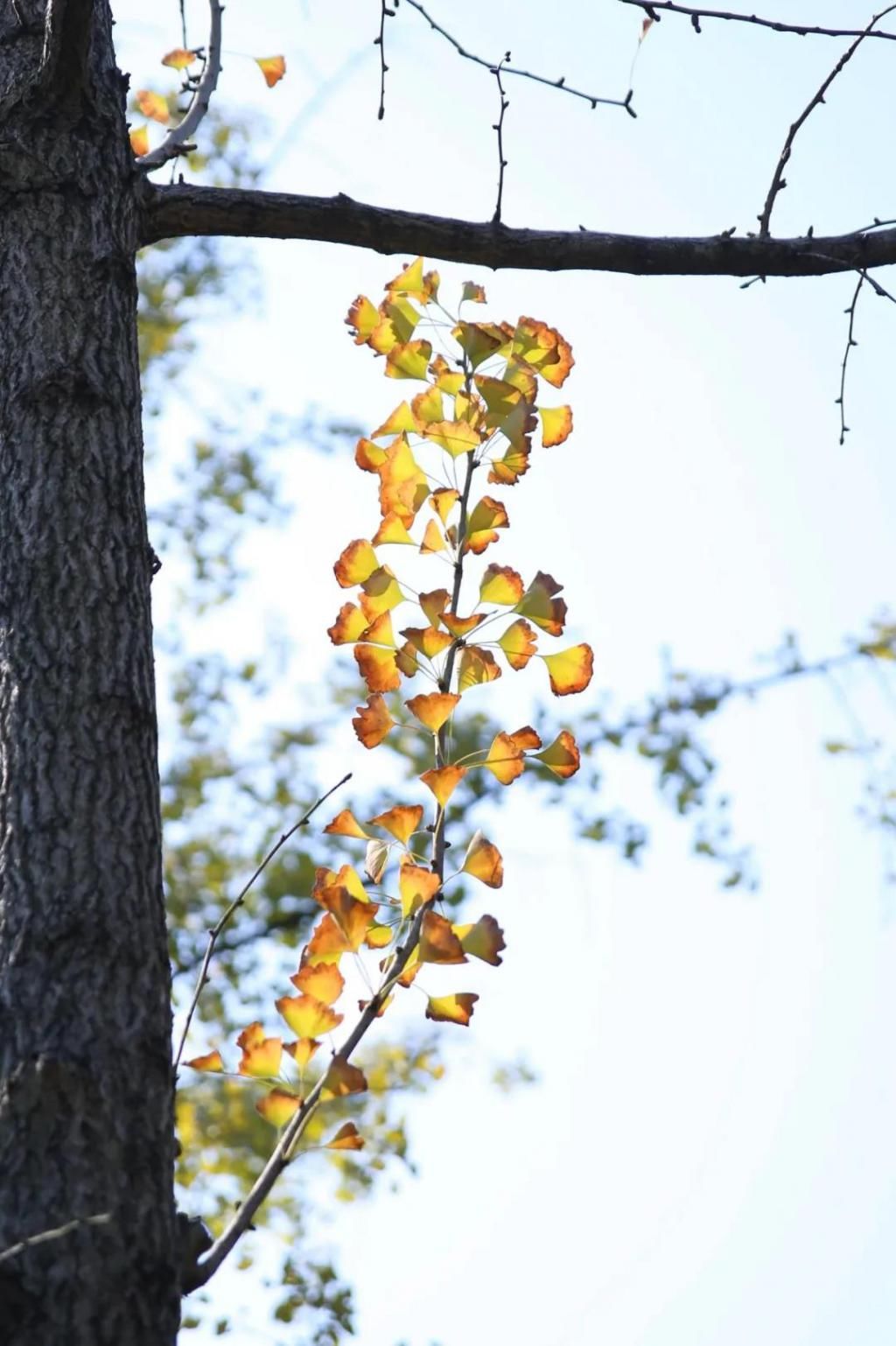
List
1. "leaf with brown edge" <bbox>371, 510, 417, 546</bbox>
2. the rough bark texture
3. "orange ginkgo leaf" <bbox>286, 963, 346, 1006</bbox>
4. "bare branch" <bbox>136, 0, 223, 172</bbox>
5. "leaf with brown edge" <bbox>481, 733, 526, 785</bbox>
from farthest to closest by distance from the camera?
1. "bare branch" <bbox>136, 0, 223, 172</bbox>
2. "leaf with brown edge" <bbox>371, 510, 417, 546</bbox>
3. "leaf with brown edge" <bbox>481, 733, 526, 785</bbox>
4. "orange ginkgo leaf" <bbox>286, 963, 346, 1006</bbox>
5. the rough bark texture

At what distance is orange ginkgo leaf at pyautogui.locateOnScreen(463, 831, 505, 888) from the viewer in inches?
46.4

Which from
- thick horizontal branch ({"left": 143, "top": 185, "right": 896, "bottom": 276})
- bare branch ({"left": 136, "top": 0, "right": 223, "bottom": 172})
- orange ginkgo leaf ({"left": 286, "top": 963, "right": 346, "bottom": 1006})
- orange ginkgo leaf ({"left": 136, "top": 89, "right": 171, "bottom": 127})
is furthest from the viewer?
orange ginkgo leaf ({"left": 136, "top": 89, "right": 171, "bottom": 127})

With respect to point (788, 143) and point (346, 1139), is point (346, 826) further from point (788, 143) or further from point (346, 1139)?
point (788, 143)

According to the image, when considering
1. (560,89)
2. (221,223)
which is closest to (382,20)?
(560,89)

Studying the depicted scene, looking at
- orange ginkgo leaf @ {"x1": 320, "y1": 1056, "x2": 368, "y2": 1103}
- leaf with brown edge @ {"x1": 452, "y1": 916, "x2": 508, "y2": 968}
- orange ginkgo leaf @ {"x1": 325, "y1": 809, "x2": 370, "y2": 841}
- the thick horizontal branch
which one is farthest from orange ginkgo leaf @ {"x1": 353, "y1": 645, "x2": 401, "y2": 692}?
the thick horizontal branch

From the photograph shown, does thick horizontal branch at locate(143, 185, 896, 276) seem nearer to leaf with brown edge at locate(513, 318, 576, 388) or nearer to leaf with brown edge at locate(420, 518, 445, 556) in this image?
leaf with brown edge at locate(513, 318, 576, 388)

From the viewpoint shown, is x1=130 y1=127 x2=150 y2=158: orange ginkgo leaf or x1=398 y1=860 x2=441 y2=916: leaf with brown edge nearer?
x1=398 y1=860 x2=441 y2=916: leaf with brown edge

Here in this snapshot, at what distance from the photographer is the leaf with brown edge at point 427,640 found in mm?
1244

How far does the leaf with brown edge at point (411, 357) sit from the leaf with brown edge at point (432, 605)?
247mm

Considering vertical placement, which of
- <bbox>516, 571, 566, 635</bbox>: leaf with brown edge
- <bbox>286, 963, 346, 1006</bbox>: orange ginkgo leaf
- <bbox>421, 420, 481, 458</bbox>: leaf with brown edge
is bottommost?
<bbox>286, 963, 346, 1006</bbox>: orange ginkgo leaf

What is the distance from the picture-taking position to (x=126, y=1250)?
1012mm

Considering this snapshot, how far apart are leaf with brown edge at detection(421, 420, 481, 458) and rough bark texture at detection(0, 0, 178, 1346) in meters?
0.34

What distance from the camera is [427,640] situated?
125cm

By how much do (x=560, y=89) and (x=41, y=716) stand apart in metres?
1.19
